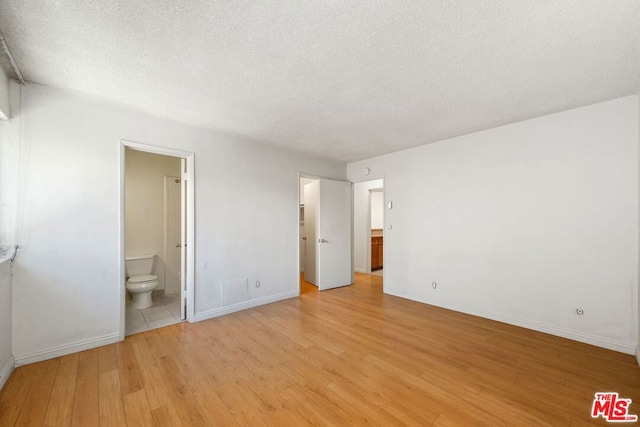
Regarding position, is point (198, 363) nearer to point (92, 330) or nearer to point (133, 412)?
point (133, 412)

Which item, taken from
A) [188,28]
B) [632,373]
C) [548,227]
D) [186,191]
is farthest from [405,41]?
[632,373]

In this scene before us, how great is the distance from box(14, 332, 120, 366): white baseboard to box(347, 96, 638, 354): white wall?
391 cm

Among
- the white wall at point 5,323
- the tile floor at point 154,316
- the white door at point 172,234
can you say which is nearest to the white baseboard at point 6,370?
the white wall at point 5,323

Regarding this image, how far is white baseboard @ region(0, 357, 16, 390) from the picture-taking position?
190 centimetres

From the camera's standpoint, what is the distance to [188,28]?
156 cm

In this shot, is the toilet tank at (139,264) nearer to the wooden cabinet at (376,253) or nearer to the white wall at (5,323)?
the white wall at (5,323)

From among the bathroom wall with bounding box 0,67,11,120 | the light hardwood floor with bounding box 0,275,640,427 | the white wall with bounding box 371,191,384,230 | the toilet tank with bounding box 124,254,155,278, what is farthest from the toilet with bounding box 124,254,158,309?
the white wall with bounding box 371,191,384,230

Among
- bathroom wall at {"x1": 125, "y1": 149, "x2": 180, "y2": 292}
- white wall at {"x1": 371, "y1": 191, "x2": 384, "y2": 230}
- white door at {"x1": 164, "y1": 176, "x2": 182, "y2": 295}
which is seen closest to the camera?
bathroom wall at {"x1": 125, "y1": 149, "x2": 180, "y2": 292}

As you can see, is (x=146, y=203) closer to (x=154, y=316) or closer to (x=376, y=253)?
(x=154, y=316)

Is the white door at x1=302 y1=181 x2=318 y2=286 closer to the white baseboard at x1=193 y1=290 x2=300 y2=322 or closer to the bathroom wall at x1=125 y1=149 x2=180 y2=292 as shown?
the white baseboard at x1=193 y1=290 x2=300 y2=322

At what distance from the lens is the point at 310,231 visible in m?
5.14

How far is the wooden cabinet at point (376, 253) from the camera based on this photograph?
6.29 meters

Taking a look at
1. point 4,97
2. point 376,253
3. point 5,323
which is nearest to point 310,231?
point 376,253

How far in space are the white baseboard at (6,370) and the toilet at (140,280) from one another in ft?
4.61
